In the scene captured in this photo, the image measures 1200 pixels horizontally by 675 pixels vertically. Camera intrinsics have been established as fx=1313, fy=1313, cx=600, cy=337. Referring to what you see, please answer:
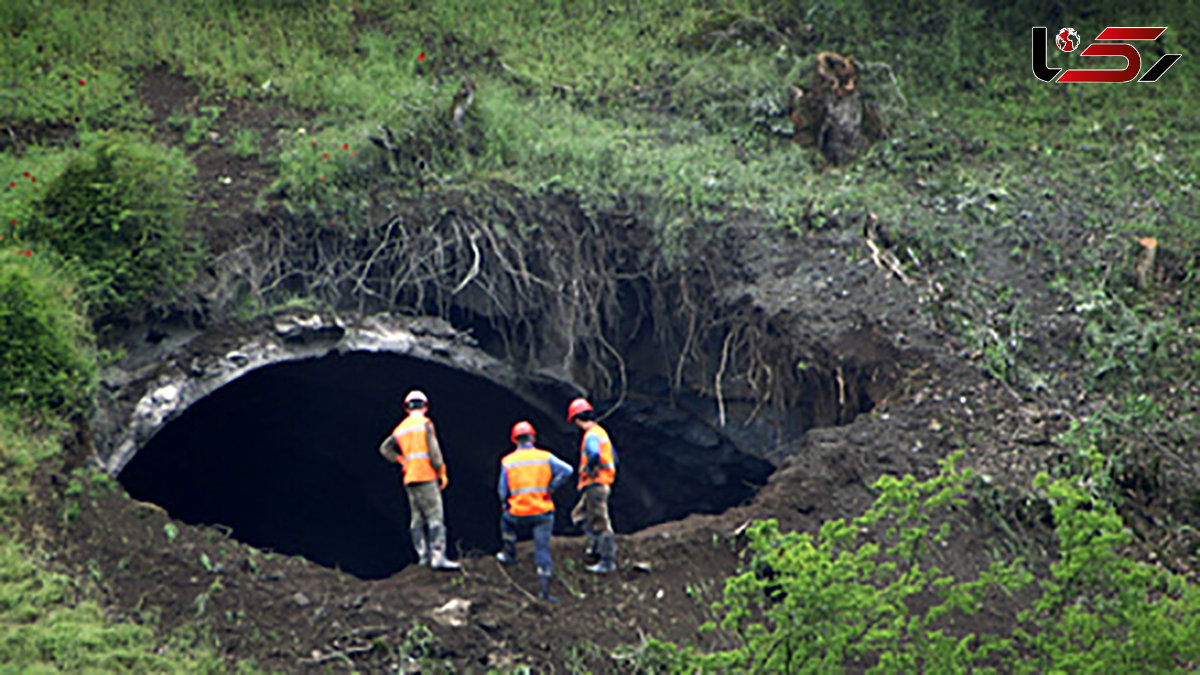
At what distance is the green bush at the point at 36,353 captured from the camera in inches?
438

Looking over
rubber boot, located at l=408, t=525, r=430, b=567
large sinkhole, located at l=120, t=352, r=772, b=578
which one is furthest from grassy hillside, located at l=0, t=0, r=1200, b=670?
large sinkhole, located at l=120, t=352, r=772, b=578

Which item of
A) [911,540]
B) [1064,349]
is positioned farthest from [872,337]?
[911,540]

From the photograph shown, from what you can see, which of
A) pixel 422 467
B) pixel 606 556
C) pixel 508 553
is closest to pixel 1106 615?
pixel 606 556

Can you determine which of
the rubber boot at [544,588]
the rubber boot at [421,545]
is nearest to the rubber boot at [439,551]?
the rubber boot at [421,545]

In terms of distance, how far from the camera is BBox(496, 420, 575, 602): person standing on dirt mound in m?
10.2

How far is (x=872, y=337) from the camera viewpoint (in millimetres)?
13078

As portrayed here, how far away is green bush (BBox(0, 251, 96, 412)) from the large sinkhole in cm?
328

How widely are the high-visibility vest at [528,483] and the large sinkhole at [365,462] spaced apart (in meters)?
4.74

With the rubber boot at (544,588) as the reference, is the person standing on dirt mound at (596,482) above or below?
above

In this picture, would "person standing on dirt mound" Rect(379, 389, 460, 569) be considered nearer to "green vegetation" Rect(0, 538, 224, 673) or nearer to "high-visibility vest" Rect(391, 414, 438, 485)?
"high-visibility vest" Rect(391, 414, 438, 485)

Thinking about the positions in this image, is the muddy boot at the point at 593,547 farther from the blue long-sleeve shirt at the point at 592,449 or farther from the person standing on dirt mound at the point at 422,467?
the person standing on dirt mound at the point at 422,467

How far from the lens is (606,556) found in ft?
35.0

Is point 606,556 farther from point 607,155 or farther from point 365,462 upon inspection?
point 365,462

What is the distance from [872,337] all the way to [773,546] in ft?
11.1
